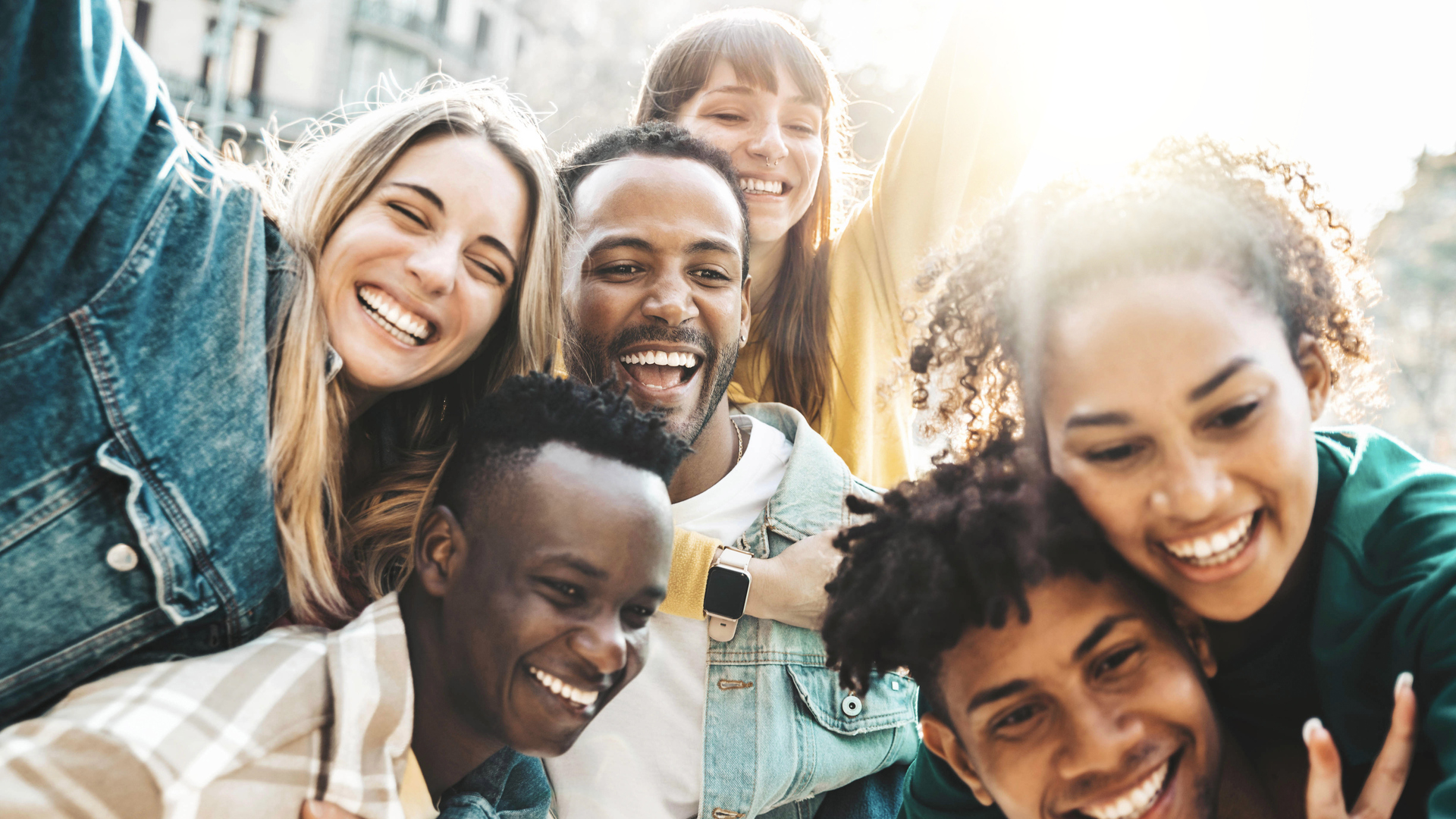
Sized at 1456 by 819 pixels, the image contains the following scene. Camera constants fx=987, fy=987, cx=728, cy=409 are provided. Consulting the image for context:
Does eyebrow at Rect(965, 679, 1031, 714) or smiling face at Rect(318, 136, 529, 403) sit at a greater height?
smiling face at Rect(318, 136, 529, 403)

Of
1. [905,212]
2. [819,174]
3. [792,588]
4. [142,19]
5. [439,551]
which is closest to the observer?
[439,551]

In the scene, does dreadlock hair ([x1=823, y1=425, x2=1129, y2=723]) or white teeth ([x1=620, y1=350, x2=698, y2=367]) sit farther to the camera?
white teeth ([x1=620, y1=350, x2=698, y2=367])

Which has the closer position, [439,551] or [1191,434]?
[1191,434]

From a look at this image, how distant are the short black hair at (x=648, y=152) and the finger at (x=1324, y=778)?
70.6 inches

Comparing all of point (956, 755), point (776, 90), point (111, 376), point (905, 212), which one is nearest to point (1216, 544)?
point (956, 755)

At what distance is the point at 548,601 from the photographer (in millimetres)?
1843

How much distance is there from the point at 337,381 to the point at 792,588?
3.75 ft

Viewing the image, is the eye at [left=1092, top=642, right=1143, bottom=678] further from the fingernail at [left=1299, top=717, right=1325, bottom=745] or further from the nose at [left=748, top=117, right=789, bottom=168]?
the nose at [left=748, top=117, right=789, bottom=168]

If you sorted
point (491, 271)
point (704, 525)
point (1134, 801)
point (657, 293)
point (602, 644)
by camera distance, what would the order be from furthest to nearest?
point (704, 525) < point (657, 293) < point (491, 271) < point (602, 644) < point (1134, 801)

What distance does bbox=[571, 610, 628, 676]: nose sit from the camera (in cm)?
183

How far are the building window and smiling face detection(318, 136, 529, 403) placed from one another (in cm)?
2245

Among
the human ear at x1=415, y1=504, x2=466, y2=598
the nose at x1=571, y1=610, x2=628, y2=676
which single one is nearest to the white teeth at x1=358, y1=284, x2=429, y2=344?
the human ear at x1=415, y1=504, x2=466, y2=598

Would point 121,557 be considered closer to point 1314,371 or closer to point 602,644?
point 602,644

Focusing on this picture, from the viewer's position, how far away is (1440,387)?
20.4m
